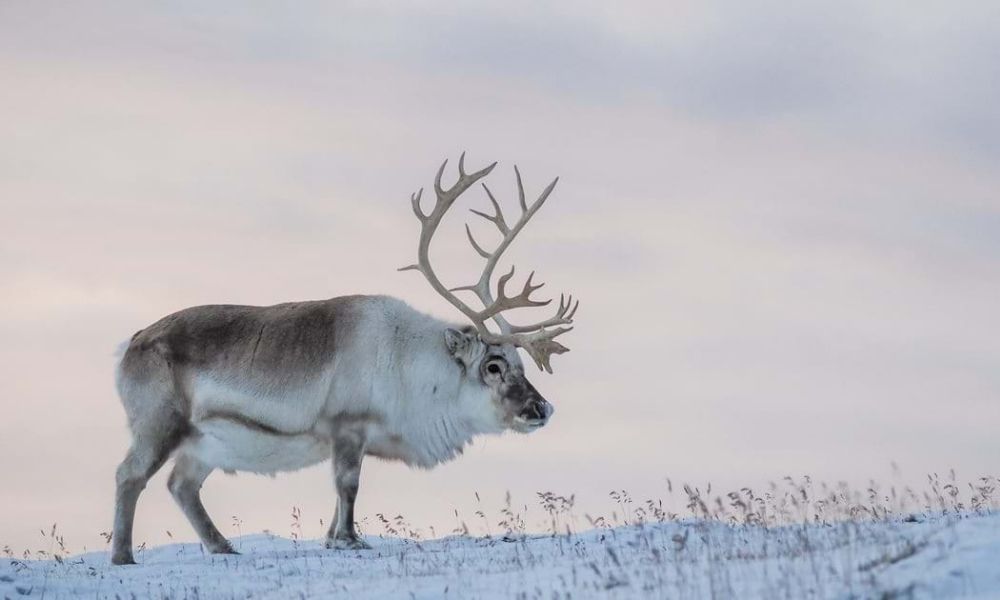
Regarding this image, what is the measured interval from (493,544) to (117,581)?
3041 millimetres

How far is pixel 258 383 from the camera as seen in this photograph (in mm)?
13352

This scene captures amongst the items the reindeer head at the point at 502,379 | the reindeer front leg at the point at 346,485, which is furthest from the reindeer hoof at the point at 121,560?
the reindeer head at the point at 502,379

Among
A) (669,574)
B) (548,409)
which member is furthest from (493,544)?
(669,574)

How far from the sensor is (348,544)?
1289cm

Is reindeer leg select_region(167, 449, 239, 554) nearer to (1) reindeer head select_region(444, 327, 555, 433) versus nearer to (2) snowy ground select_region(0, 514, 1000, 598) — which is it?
(2) snowy ground select_region(0, 514, 1000, 598)

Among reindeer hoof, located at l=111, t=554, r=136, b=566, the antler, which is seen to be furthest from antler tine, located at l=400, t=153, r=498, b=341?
reindeer hoof, located at l=111, t=554, r=136, b=566

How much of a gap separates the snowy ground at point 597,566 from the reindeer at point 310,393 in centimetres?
82

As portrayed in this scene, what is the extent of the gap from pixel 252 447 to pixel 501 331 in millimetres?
2648

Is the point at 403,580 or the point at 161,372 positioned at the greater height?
the point at 161,372

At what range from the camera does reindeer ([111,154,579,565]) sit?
520 inches

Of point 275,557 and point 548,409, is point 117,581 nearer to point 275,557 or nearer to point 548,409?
point 275,557

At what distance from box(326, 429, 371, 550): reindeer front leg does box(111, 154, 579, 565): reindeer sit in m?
0.01

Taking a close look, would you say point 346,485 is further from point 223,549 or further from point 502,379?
point 502,379

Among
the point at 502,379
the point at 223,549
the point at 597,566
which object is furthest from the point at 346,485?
the point at 597,566
